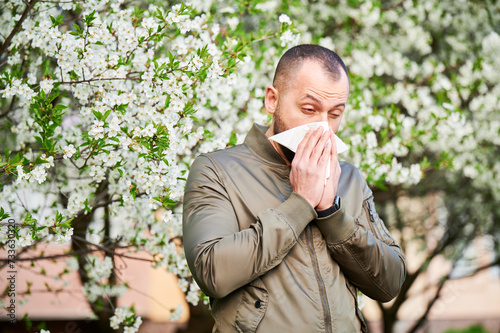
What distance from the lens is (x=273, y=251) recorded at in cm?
188

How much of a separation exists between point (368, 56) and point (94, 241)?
4.13 metres

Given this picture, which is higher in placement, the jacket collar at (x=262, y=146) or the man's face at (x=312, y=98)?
the man's face at (x=312, y=98)

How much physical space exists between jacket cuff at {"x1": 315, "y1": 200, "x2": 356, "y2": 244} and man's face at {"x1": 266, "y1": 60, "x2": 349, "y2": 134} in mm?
430

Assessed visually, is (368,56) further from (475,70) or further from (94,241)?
(94,241)

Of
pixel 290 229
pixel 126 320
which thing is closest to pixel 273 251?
pixel 290 229

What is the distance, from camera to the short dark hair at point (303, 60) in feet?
7.47

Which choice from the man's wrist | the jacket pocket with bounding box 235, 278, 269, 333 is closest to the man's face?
the man's wrist

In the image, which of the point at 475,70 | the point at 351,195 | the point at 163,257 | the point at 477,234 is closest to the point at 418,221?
the point at 477,234

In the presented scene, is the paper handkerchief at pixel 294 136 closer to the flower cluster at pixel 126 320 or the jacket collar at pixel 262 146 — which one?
the jacket collar at pixel 262 146

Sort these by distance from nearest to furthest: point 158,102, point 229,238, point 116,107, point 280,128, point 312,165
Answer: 1. point 229,238
2. point 312,165
3. point 280,128
4. point 116,107
5. point 158,102

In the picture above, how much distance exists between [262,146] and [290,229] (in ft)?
1.73

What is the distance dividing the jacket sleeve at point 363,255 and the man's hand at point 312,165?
4.9 inches

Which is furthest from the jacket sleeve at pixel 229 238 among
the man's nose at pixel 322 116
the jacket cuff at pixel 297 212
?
the man's nose at pixel 322 116

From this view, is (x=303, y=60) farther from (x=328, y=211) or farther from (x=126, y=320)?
(x=126, y=320)
